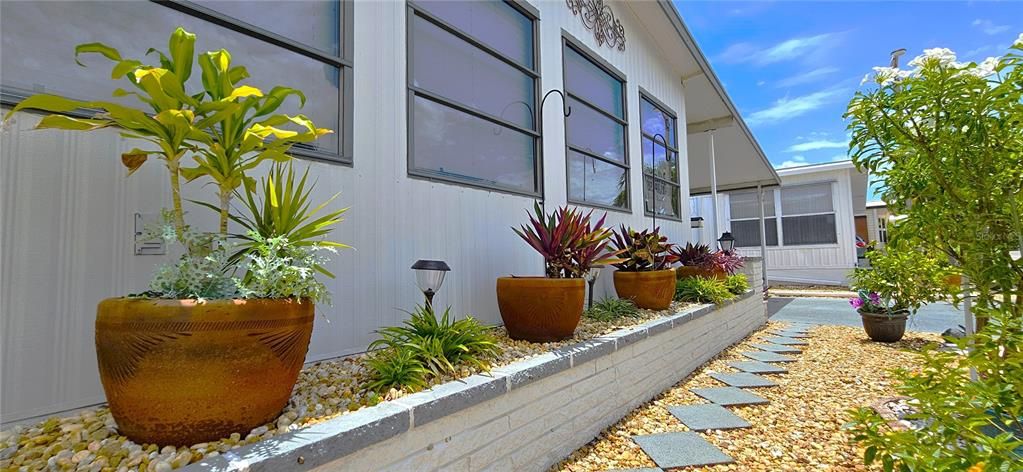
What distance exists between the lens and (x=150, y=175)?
1.89m

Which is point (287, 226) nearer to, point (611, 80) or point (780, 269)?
point (611, 80)

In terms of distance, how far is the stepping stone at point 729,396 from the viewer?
3199 mm

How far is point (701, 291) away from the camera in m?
4.97

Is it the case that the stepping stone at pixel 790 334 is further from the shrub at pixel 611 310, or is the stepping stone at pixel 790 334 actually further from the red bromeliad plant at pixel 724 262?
the shrub at pixel 611 310

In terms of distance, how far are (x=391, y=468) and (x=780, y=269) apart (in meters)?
15.3

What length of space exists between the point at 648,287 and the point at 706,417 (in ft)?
4.61

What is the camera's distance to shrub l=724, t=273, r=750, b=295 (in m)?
5.83

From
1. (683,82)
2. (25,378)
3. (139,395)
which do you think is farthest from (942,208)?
(683,82)

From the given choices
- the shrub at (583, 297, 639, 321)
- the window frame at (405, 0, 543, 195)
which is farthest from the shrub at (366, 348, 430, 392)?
the shrub at (583, 297, 639, 321)

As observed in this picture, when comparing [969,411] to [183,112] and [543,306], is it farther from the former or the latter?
[183,112]

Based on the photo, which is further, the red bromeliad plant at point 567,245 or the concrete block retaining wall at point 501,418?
the red bromeliad plant at point 567,245

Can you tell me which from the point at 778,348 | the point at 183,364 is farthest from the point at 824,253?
the point at 183,364

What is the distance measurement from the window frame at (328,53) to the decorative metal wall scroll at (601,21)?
3.00m

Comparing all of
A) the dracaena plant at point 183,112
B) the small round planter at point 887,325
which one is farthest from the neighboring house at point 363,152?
the small round planter at point 887,325
